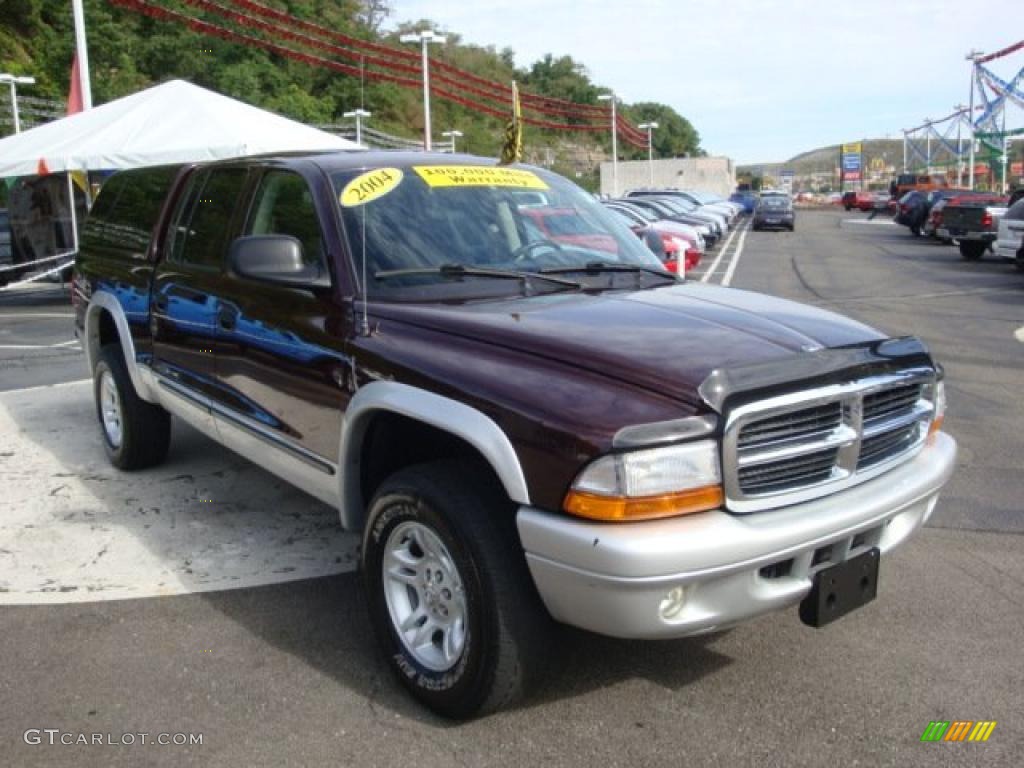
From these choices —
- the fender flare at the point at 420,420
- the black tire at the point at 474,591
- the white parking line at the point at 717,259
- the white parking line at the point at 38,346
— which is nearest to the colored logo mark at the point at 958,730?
the black tire at the point at 474,591

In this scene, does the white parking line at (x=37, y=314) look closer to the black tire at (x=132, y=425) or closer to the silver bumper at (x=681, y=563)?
the black tire at (x=132, y=425)

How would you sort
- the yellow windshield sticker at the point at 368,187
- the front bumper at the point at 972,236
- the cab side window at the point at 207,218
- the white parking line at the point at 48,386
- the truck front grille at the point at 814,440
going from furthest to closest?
the front bumper at the point at 972,236 → the white parking line at the point at 48,386 → the cab side window at the point at 207,218 → the yellow windshield sticker at the point at 368,187 → the truck front grille at the point at 814,440

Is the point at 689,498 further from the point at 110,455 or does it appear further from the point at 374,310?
the point at 110,455

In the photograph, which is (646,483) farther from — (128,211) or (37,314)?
(37,314)

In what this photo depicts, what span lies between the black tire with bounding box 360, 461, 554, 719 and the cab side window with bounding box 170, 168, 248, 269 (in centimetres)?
195

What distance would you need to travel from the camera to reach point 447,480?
307 centimetres

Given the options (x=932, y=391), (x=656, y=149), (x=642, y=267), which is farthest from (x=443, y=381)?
(x=656, y=149)

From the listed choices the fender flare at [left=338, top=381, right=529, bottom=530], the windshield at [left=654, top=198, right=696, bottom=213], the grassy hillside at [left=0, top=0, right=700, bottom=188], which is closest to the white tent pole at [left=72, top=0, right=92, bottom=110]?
the grassy hillside at [left=0, top=0, right=700, bottom=188]

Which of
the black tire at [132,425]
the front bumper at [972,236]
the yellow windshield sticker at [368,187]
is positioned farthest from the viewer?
the front bumper at [972,236]

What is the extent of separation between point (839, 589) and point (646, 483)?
800 mm

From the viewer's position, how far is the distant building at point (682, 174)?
290 ft

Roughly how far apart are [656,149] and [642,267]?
492 feet

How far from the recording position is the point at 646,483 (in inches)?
105

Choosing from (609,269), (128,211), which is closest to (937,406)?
(609,269)
